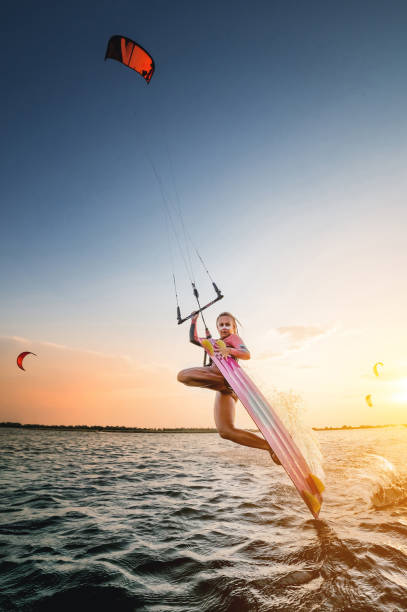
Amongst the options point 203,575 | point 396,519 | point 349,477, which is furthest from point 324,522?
point 349,477

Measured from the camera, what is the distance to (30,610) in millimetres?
2830

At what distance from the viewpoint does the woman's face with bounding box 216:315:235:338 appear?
24.2 ft

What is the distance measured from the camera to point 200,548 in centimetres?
420

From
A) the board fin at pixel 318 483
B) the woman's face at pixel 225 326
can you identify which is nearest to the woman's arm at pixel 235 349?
the woman's face at pixel 225 326

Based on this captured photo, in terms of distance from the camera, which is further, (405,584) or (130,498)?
(130,498)

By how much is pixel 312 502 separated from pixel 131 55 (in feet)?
40.0

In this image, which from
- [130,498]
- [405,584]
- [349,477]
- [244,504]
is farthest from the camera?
[349,477]

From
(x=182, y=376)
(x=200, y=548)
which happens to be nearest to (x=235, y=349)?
(x=182, y=376)

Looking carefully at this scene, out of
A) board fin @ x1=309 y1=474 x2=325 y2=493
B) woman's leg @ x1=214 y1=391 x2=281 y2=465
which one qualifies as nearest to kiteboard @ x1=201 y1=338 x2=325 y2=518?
board fin @ x1=309 y1=474 x2=325 y2=493

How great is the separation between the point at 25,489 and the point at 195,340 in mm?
5967

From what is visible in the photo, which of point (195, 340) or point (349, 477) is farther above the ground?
point (195, 340)

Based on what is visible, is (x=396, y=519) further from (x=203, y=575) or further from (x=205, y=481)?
(x=205, y=481)

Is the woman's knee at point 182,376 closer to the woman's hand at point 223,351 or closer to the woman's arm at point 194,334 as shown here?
the woman's arm at point 194,334

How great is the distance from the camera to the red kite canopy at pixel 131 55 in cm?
835
